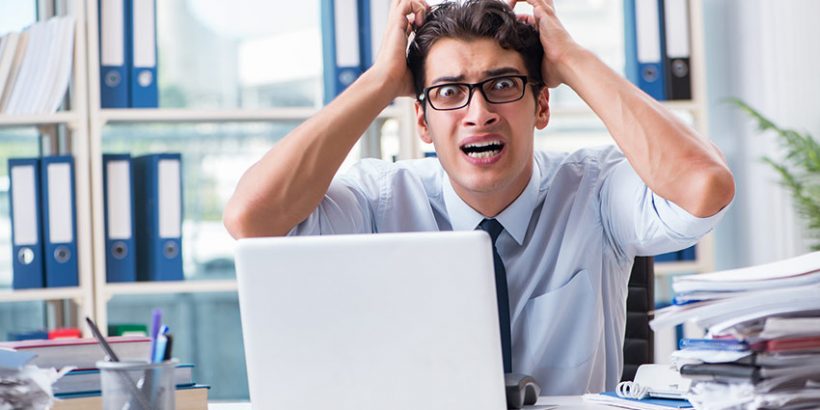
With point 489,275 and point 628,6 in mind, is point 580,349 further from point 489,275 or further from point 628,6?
point 628,6

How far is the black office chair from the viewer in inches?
73.8

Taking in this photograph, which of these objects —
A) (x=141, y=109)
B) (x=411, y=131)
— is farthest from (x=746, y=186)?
(x=141, y=109)

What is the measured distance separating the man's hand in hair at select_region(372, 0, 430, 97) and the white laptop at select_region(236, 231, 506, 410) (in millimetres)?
836

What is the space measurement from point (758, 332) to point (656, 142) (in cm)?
64

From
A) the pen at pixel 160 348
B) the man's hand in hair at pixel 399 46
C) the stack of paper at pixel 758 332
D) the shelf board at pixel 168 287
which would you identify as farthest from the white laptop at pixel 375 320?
the shelf board at pixel 168 287

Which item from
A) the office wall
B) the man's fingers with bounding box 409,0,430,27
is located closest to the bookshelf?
the office wall

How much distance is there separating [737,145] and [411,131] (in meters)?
1.00

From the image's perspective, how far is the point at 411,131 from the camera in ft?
9.02

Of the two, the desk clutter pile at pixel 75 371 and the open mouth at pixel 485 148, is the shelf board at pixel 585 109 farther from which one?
the desk clutter pile at pixel 75 371

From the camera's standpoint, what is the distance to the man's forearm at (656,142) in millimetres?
1579

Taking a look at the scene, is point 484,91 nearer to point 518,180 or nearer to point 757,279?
point 518,180

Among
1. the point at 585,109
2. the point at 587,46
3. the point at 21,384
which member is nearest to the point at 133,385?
the point at 21,384

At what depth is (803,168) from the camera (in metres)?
2.64

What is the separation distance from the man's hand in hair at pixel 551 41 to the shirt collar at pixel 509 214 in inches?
8.2
